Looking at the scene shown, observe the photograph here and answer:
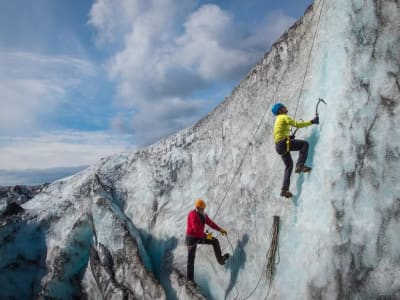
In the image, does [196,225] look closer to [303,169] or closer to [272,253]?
[272,253]

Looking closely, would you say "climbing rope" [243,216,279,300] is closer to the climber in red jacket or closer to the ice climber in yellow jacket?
the ice climber in yellow jacket

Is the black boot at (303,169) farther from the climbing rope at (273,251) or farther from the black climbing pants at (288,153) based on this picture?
the climbing rope at (273,251)

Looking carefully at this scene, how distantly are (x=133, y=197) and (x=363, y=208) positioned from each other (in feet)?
26.1

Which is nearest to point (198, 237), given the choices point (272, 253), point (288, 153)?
point (272, 253)

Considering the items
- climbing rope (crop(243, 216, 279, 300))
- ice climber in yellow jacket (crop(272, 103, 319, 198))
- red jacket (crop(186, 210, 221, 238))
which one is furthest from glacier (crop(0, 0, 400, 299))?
red jacket (crop(186, 210, 221, 238))

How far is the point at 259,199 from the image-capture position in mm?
9562

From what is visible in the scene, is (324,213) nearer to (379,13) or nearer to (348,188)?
(348,188)

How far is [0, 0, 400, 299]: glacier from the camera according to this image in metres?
7.42

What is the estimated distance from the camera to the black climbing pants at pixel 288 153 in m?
8.16

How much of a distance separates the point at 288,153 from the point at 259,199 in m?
1.66

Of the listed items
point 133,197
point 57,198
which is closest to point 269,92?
point 133,197

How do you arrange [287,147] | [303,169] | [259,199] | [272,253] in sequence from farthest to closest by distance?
[259,199]
[272,253]
[287,147]
[303,169]

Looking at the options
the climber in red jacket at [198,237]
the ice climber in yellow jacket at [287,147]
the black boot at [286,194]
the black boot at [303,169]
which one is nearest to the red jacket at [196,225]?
the climber in red jacket at [198,237]

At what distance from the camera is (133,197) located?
13.4m
